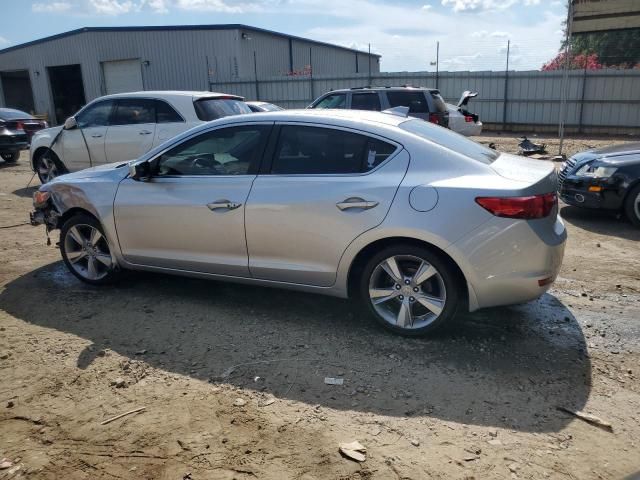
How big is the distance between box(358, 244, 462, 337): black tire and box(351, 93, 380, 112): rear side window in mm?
9089

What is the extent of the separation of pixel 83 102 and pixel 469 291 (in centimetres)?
3271

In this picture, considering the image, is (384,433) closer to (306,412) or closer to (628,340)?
(306,412)

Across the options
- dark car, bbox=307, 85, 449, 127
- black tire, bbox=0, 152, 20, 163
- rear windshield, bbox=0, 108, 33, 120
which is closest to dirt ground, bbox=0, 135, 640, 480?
dark car, bbox=307, 85, 449, 127

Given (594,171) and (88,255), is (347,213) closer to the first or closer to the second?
(88,255)

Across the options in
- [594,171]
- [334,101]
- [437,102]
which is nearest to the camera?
[594,171]

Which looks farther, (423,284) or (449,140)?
(449,140)

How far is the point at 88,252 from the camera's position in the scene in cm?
514

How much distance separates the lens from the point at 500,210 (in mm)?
3523

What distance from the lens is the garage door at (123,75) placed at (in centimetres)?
2717

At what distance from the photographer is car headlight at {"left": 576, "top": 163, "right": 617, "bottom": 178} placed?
6.96m

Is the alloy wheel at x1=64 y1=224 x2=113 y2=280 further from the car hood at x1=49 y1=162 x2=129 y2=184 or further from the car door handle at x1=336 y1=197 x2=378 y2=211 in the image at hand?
the car door handle at x1=336 y1=197 x2=378 y2=211

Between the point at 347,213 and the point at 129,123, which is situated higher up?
the point at 129,123

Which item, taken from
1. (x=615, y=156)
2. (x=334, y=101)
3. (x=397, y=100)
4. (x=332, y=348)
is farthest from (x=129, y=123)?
(x=615, y=156)

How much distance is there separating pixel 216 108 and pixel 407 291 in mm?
5913
